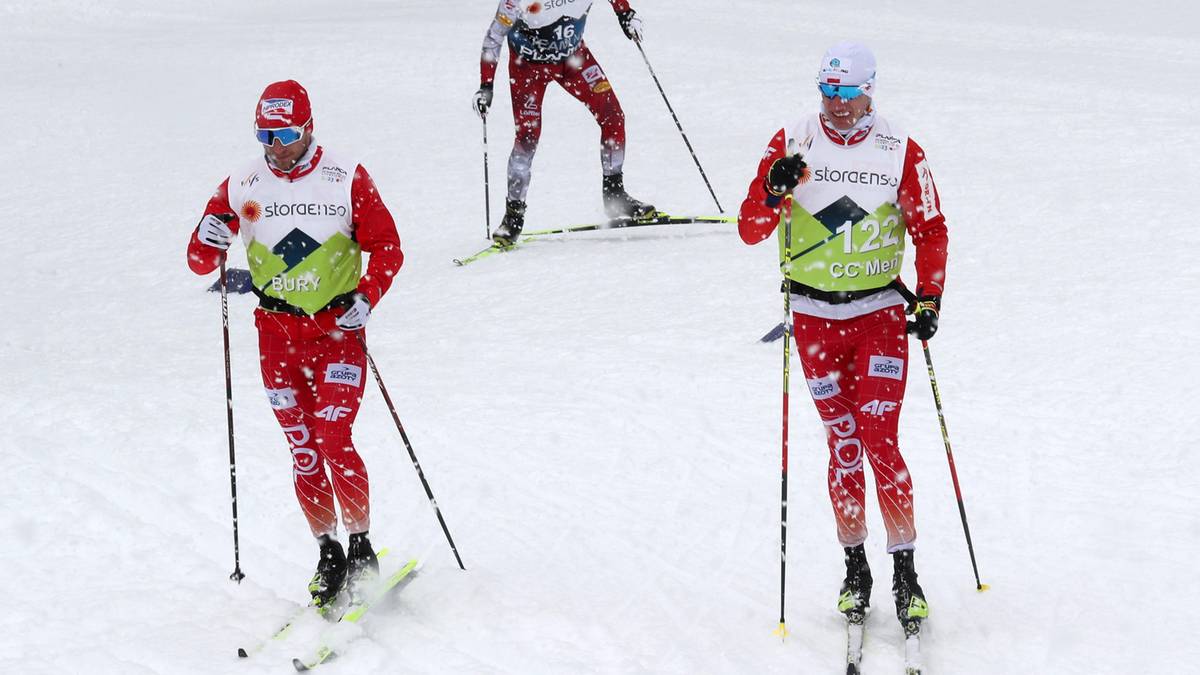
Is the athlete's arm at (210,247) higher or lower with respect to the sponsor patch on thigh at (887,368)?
higher

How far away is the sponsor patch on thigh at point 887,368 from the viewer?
486 centimetres

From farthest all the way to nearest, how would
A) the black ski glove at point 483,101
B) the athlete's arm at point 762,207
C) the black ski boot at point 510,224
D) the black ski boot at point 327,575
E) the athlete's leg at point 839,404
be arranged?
1. the black ski boot at point 510,224
2. the black ski glove at point 483,101
3. the black ski boot at point 327,575
4. the athlete's leg at point 839,404
5. the athlete's arm at point 762,207

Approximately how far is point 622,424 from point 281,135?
3118 millimetres

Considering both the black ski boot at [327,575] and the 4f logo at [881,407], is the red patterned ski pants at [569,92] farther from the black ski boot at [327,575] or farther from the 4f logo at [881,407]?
the 4f logo at [881,407]

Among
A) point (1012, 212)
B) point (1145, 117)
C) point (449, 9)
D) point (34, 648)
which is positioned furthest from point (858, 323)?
point (449, 9)

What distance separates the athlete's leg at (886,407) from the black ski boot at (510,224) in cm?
681

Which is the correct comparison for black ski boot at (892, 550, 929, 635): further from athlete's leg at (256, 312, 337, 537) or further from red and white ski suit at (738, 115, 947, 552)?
athlete's leg at (256, 312, 337, 537)

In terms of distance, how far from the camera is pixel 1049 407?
286 inches

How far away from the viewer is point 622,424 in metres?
7.39

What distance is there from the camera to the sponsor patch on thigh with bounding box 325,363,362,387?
5121 millimetres

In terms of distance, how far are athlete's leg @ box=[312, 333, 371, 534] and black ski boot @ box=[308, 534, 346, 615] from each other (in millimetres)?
204

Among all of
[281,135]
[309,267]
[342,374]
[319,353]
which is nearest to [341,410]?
[342,374]

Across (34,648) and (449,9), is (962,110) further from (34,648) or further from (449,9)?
(449,9)

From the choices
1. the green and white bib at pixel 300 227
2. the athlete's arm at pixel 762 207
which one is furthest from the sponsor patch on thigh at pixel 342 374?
the athlete's arm at pixel 762 207
